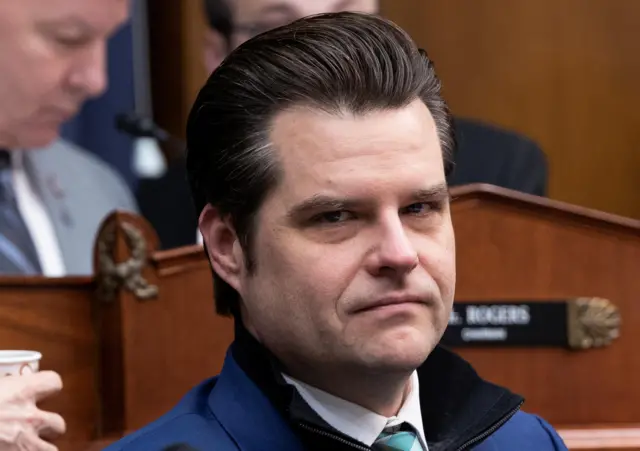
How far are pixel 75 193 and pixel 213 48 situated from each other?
0.52m

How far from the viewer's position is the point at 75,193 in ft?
8.29

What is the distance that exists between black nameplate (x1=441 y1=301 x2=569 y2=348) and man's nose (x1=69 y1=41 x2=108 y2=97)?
125cm

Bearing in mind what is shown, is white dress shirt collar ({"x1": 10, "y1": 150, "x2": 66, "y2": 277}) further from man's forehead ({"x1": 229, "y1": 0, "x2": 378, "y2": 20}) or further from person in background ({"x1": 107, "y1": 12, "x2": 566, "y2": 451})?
person in background ({"x1": 107, "y1": 12, "x2": 566, "y2": 451})

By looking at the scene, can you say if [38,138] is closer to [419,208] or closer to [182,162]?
[182,162]

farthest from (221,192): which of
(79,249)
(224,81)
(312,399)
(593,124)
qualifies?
(593,124)

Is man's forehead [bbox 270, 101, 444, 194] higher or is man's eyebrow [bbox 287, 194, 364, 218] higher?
man's forehead [bbox 270, 101, 444, 194]

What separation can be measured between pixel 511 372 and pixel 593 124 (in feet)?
5.21

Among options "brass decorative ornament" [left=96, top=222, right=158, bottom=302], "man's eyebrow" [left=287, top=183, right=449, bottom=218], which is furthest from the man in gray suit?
"man's eyebrow" [left=287, top=183, right=449, bottom=218]

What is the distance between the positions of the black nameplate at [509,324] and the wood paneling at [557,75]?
1.45m

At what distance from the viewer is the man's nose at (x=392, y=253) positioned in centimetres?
105

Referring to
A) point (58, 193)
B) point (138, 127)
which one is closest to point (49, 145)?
point (58, 193)

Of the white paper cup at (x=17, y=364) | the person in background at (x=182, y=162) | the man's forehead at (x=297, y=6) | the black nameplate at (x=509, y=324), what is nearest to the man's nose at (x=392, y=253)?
the white paper cup at (x=17, y=364)

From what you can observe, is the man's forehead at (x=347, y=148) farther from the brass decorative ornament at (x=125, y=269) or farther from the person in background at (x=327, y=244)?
the brass decorative ornament at (x=125, y=269)

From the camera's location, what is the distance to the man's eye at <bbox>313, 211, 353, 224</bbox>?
3.58 feet
